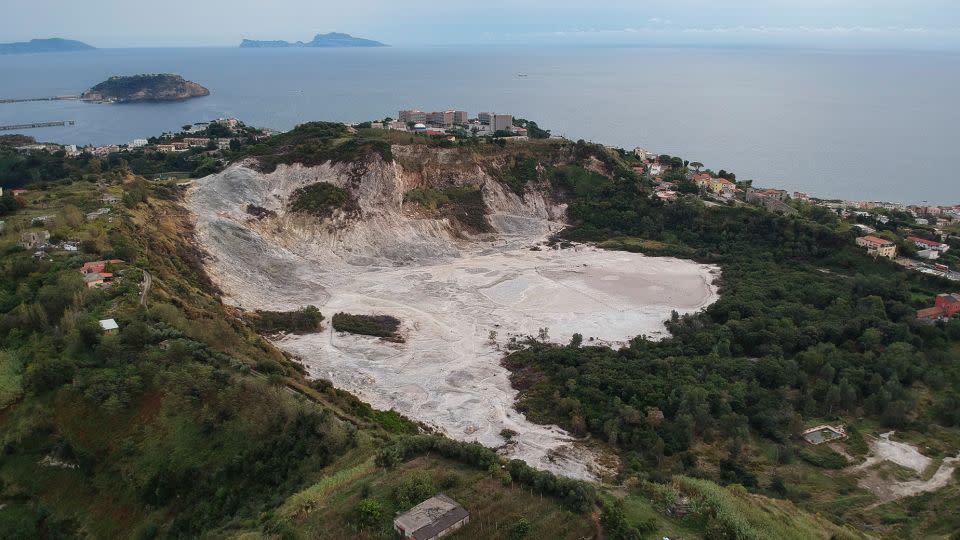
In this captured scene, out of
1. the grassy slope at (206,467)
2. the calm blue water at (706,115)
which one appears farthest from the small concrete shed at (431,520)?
the calm blue water at (706,115)

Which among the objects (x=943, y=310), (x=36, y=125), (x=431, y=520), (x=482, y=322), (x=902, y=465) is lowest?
(x=902, y=465)

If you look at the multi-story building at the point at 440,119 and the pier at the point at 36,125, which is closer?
the multi-story building at the point at 440,119

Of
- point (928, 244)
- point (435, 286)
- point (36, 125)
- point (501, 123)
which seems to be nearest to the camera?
point (435, 286)

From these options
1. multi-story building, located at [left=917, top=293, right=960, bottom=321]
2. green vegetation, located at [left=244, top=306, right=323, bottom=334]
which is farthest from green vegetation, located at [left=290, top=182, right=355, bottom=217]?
multi-story building, located at [left=917, top=293, right=960, bottom=321]

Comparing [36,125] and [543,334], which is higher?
[36,125]

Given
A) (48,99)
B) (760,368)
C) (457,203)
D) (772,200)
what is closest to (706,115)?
(772,200)

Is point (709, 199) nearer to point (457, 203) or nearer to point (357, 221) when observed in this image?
point (457, 203)

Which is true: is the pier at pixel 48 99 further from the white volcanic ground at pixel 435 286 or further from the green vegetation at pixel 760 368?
the green vegetation at pixel 760 368

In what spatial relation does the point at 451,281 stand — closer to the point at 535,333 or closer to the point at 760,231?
the point at 535,333
